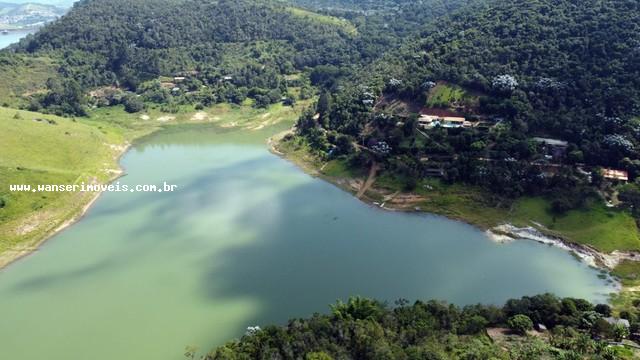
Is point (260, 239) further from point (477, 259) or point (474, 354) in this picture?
point (474, 354)

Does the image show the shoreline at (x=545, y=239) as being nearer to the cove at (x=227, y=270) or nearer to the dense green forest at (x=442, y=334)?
the cove at (x=227, y=270)

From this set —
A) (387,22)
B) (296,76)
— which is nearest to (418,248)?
(296,76)

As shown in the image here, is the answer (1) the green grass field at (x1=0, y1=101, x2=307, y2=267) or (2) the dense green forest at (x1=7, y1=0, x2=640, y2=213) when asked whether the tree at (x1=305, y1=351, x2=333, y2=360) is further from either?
(2) the dense green forest at (x1=7, y1=0, x2=640, y2=213)

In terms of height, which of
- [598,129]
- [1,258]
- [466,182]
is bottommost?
[1,258]

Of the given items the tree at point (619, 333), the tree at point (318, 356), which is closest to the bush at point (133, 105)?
the tree at point (318, 356)

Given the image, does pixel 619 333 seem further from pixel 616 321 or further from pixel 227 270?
pixel 227 270

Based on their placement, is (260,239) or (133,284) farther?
(260,239)
